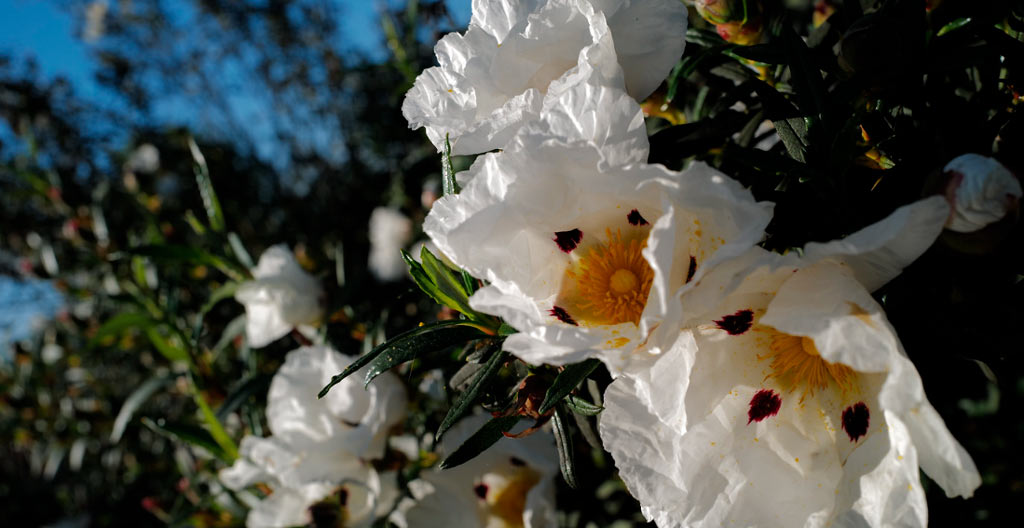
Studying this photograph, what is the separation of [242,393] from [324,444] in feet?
1.23

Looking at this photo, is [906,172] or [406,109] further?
[406,109]

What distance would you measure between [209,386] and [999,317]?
1755mm

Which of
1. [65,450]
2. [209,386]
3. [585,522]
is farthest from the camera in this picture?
[65,450]

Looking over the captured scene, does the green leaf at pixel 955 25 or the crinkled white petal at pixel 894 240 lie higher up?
the green leaf at pixel 955 25

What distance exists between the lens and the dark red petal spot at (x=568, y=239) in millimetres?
799

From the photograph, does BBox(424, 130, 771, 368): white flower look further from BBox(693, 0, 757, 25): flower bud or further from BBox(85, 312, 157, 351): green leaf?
BBox(85, 312, 157, 351): green leaf

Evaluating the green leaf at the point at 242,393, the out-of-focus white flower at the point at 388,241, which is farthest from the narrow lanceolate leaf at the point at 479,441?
the out-of-focus white flower at the point at 388,241

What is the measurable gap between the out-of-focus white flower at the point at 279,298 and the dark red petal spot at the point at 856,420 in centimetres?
113

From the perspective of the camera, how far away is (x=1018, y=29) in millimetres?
918

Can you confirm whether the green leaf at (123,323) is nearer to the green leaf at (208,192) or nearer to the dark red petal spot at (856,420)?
the green leaf at (208,192)

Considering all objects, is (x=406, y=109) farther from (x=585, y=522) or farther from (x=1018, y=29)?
(x=585, y=522)

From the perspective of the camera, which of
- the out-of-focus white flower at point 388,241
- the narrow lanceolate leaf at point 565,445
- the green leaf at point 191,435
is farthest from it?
the out-of-focus white flower at point 388,241

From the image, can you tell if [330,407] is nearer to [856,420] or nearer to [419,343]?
[419,343]

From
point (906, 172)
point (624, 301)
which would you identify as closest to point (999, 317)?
point (906, 172)
